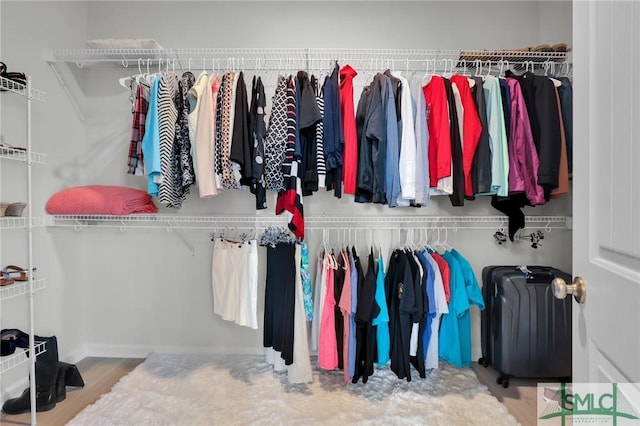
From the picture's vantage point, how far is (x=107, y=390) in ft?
6.36

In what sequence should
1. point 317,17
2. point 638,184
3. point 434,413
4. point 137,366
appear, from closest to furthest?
1. point 638,184
2. point 434,413
3. point 137,366
4. point 317,17

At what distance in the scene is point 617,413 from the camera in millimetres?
622

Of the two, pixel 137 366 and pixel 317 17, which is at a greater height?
pixel 317 17

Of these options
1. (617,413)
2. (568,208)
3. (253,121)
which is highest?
(253,121)

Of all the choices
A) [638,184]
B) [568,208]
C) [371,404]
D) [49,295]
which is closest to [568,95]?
[568,208]

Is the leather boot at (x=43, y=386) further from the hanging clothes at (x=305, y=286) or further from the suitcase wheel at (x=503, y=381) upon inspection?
the suitcase wheel at (x=503, y=381)

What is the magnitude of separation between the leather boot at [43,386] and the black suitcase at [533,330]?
264cm

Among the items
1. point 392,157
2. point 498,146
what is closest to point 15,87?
point 392,157

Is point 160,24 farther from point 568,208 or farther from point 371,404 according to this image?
point 568,208

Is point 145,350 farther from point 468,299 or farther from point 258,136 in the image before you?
point 468,299

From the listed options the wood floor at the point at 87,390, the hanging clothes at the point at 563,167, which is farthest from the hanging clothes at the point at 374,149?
the wood floor at the point at 87,390

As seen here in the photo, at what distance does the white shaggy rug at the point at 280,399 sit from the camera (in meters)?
1.67

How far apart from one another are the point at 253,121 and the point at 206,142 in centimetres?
29

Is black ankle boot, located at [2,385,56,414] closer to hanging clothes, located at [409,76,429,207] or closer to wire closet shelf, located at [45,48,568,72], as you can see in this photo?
wire closet shelf, located at [45,48,568,72]
